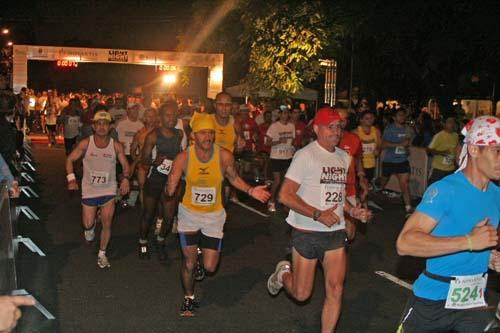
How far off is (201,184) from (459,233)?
12.5 feet

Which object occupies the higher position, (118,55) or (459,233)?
(118,55)

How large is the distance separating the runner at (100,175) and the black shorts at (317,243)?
3.50 metres

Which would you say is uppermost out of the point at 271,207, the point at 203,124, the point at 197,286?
the point at 203,124

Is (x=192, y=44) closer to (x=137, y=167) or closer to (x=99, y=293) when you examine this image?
(x=137, y=167)

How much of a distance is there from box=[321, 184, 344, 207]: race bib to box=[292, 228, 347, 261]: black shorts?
0.25m

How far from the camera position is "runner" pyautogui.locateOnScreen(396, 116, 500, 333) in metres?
4.32

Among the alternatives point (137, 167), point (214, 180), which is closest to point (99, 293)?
point (214, 180)

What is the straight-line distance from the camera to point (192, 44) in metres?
33.8

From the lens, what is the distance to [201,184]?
7.81m

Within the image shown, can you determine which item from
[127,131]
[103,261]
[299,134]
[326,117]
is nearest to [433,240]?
[326,117]

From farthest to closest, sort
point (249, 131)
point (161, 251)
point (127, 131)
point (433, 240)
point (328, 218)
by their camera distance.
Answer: point (249, 131) → point (127, 131) → point (161, 251) → point (328, 218) → point (433, 240)

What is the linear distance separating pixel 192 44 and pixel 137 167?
913 inches

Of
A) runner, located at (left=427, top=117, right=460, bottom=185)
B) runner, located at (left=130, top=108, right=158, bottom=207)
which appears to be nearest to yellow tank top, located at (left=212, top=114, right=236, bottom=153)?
runner, located at (left=130, top=108, right=158, bottom=207)

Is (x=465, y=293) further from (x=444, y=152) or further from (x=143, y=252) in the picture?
(x=444, y=152)
